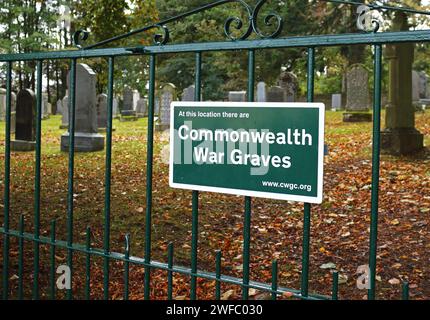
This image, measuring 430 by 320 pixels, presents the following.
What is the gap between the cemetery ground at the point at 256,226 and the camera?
15.5 ft

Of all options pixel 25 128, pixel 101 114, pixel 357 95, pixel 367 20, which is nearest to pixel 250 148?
pixel 367 20

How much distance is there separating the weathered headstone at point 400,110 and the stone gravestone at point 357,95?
19.2ft

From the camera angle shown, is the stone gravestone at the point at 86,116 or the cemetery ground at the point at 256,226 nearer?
the cemetery ground at the point at 256,226

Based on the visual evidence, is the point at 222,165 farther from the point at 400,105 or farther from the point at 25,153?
the point at 25,153

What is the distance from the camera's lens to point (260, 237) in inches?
236

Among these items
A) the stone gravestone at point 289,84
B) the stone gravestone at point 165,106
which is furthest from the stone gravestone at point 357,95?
the stone gravestone at point 165,106

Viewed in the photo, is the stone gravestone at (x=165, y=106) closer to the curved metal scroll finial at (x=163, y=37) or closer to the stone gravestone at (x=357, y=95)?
the stone gravestone at (x=357, y=95)

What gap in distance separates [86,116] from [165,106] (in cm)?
518

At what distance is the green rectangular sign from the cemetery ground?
2126 millimetres

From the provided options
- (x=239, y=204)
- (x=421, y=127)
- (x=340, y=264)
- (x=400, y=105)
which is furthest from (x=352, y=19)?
(x=340, y=264)

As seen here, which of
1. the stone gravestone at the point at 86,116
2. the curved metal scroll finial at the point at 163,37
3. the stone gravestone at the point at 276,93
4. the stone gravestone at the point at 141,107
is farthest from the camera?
the stone gravestone at the point at 141,107

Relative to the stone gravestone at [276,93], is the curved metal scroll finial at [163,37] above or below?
below

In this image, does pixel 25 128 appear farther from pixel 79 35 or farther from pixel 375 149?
pixel 375 149

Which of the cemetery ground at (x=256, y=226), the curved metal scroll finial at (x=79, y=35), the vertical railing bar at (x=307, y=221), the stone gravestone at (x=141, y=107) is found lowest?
the cemetery ground at (x=256, y=226)
